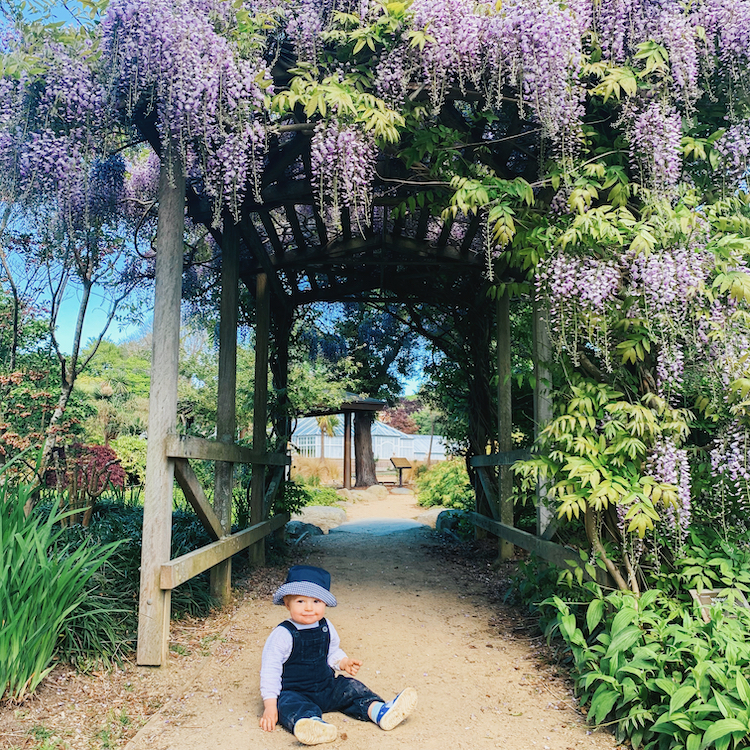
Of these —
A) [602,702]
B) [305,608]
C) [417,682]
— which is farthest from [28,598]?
[602,702]

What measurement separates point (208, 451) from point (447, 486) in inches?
307

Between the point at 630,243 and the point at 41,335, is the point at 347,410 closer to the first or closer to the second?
the point at 41,335

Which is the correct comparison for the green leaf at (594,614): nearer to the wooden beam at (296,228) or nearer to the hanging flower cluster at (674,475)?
the hanging flower cluster at (674,475)

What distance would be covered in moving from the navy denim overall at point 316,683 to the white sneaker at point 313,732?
192mm

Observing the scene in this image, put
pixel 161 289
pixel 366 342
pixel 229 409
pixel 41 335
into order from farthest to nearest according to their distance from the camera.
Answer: pixel 366 342, pixel 41 335, pixel 229 409, pixel 161 289

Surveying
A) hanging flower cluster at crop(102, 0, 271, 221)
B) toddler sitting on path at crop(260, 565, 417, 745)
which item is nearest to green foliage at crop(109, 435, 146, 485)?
hanging flower cluster at crop(102, 0, 271, 221)

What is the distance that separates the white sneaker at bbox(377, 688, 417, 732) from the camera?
2258 millimetres

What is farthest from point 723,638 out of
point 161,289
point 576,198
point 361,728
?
point 161,289

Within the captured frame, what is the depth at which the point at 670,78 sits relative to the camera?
2.87m

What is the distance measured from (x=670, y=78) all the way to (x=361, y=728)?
3.07m

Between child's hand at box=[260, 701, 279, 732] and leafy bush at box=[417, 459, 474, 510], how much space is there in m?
6.66

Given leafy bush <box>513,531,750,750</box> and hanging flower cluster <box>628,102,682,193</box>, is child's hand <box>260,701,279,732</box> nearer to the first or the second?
leafy bush <box>513,531,750,750</box>

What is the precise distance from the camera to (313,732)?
2.10 m

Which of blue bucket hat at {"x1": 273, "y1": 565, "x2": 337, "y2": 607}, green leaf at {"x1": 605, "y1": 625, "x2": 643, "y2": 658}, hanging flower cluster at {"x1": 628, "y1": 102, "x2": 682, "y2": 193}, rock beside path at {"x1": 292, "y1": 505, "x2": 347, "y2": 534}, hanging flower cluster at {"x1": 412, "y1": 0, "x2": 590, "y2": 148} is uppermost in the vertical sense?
hanging flower cluster at {"x1": 412, "y1": 0, "x2": 590, "y2": 148}
